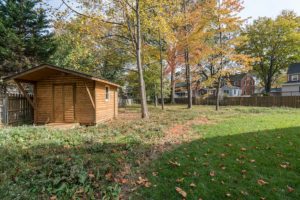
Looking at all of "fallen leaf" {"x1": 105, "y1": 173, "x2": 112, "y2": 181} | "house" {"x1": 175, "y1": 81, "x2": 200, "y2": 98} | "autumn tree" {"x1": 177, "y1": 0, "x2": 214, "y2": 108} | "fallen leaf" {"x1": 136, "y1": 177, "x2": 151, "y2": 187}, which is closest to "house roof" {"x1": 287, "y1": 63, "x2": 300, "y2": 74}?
"house" {"x1": 175, "y1": 81, "x2": 200, "y2": 98}

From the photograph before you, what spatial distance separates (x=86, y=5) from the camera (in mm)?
11812

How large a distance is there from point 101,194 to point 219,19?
15.8 m

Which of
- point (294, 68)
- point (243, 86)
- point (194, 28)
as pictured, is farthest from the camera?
point (243, 86)

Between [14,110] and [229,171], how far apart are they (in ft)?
32.9

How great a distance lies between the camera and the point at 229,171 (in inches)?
168

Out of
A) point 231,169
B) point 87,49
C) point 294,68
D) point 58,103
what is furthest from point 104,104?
point 294,68

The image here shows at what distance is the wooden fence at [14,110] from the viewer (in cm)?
950

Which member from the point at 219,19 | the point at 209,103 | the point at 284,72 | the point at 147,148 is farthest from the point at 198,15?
the point at 284,72

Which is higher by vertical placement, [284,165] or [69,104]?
[69,104]

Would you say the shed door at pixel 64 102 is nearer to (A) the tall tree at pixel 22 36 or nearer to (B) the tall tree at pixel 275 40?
(A) the tall tree at pixel 22 36

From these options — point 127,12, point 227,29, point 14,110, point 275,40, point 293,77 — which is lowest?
point 14,110

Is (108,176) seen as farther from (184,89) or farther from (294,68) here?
(294,68)

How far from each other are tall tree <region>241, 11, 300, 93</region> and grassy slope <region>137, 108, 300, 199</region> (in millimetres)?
23214

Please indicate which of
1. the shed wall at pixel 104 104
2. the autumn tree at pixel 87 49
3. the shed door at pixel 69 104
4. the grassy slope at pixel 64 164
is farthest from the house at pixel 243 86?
the grassy slope at pixel 64 164
